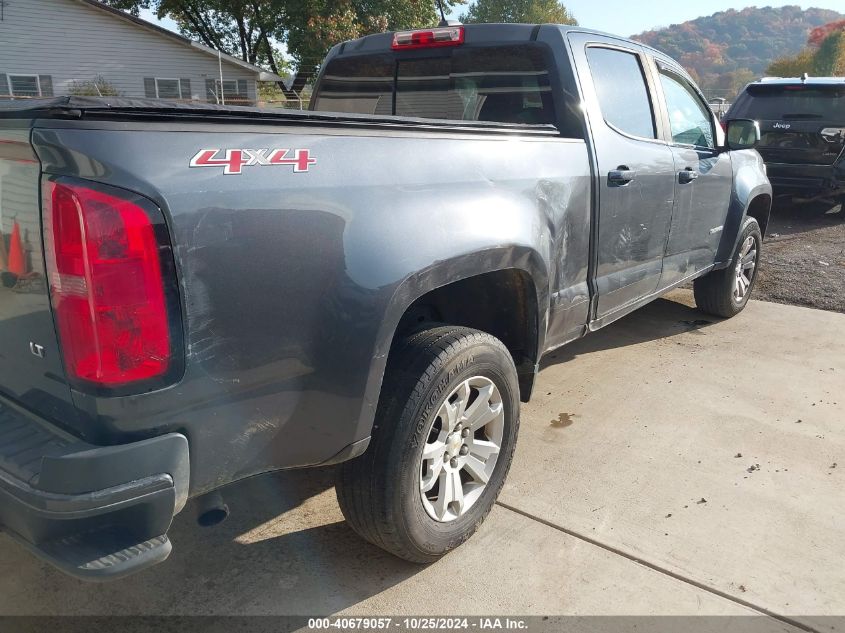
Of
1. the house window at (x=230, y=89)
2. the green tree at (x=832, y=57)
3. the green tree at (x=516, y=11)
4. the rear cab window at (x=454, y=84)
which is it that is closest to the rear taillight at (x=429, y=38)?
the rear cab window at (x=454, y=84)

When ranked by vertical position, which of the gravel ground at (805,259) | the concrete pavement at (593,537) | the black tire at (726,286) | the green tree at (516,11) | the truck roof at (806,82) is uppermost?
the green tree at (516,11)

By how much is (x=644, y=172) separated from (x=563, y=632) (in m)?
2.34

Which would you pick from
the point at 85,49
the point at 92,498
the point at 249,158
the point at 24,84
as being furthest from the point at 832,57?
the point at 92,498

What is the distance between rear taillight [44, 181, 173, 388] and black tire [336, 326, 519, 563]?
82 cm

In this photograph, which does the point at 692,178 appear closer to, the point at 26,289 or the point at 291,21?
the point at 26,289

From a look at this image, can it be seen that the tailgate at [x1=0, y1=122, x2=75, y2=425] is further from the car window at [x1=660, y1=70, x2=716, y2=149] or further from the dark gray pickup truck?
the car window at [x1=660, y1=70, x2=716, y2=149]

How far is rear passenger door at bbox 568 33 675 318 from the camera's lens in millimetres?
3430

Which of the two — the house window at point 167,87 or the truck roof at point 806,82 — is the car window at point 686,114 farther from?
the house window at point 167,87

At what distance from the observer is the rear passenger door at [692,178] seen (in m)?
4.22

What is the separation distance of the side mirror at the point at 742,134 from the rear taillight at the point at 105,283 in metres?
4.35

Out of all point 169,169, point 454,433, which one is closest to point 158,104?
point 169,169

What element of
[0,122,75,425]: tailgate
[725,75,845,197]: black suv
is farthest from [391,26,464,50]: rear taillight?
[725,75,845,197]: black suv

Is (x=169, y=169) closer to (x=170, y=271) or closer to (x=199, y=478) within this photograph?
(x=170, y=271)

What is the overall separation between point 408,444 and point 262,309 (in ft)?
2.38
